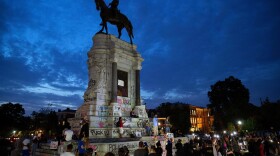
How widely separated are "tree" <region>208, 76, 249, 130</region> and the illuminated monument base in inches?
1630

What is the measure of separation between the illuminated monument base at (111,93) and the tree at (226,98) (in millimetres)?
41412

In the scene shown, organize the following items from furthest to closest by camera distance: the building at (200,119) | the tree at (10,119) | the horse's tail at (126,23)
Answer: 1. the building at (200,119)
2. the tree at (10,119)
3. the horse's tail at (126,23)

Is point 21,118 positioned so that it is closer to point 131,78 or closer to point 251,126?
point 131,78

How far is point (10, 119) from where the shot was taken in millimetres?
57594

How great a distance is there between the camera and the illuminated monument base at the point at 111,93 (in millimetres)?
17844

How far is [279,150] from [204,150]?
32.0 feet

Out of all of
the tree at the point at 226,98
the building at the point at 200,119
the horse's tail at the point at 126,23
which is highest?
the horse's tail at the point at 126,23

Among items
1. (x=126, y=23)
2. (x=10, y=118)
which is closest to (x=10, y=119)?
(x=10, y=118)

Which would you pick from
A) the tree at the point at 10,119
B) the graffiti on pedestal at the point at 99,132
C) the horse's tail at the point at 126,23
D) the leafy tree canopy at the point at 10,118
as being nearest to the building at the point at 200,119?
the tree at the point at 10,119

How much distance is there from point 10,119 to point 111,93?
50.5 meters

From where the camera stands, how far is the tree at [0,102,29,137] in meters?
54.2

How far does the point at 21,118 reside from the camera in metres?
64.0

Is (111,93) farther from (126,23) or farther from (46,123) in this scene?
(46,123)

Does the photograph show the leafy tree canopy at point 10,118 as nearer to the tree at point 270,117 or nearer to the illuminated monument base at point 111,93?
the illuminated monument base at point 111,93
